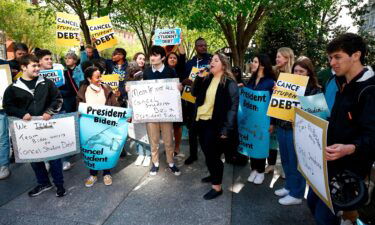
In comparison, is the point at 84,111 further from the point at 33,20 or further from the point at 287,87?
the point at 33,20

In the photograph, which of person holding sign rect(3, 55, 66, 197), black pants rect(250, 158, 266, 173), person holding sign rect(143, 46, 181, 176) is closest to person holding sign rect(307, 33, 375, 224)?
black pants rect(250, 158, 266, 173)

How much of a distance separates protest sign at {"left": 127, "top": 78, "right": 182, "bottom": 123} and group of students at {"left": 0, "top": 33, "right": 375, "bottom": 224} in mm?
156

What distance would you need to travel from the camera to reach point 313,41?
1186cm

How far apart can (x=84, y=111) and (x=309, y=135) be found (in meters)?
3.05

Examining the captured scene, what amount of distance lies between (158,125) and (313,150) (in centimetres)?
273

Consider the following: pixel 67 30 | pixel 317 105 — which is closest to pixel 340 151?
pixel 317 105

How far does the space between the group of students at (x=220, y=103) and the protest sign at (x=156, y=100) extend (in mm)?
156

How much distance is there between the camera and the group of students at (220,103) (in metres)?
1.97

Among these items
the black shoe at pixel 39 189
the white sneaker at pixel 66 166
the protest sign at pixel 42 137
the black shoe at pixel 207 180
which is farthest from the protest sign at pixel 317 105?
the white sneaker at pixel 66 166

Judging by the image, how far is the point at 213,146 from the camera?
3.59m

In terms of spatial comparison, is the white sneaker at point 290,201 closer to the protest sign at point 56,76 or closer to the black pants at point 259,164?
the black pants at point 259,164

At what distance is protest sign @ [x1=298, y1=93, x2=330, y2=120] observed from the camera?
2.54 m

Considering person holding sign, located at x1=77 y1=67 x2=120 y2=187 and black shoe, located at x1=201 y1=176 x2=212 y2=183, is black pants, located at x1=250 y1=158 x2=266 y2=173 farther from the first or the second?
person holding sign, located at x1=77 y1=67 x2=120 y2=187

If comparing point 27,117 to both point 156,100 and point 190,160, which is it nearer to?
point 156,100
